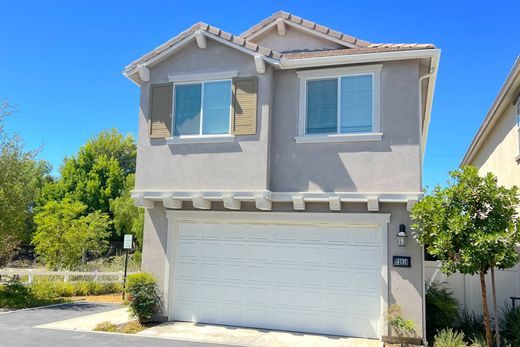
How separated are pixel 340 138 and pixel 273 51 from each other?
2953mm

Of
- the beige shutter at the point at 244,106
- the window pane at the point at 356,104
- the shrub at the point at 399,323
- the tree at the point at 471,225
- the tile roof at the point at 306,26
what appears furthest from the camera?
the tile roof at the point at 306,26

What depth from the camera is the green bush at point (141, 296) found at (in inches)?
416

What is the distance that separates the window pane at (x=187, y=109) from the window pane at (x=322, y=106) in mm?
2717

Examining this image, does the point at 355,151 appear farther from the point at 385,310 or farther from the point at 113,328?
the point at 113,328

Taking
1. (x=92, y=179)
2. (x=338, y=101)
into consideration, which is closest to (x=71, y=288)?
(x=338, y=101)

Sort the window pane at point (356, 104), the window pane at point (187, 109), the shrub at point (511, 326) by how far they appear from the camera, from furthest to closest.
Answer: the window pane at point (187, 109) < the window pane at point (356, 104) < the shrub at point (511, 326)

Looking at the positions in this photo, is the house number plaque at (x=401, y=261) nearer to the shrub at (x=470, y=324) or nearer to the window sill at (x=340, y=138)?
the shrub at (x=470, y=324)

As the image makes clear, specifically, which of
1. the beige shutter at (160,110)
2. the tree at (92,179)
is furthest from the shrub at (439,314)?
the tree at (92,179)

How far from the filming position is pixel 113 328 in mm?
10305

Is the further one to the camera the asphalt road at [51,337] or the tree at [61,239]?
the tree at [61,239]

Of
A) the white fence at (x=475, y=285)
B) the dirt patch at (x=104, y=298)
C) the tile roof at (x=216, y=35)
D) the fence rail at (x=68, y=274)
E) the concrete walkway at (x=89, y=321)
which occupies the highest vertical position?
the tile roof at (x=216, y=35)

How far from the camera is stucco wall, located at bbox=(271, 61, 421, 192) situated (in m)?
9.66

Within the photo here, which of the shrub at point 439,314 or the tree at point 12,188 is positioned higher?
the tree at point 12,188

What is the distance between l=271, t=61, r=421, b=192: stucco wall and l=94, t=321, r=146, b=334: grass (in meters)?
4.51
